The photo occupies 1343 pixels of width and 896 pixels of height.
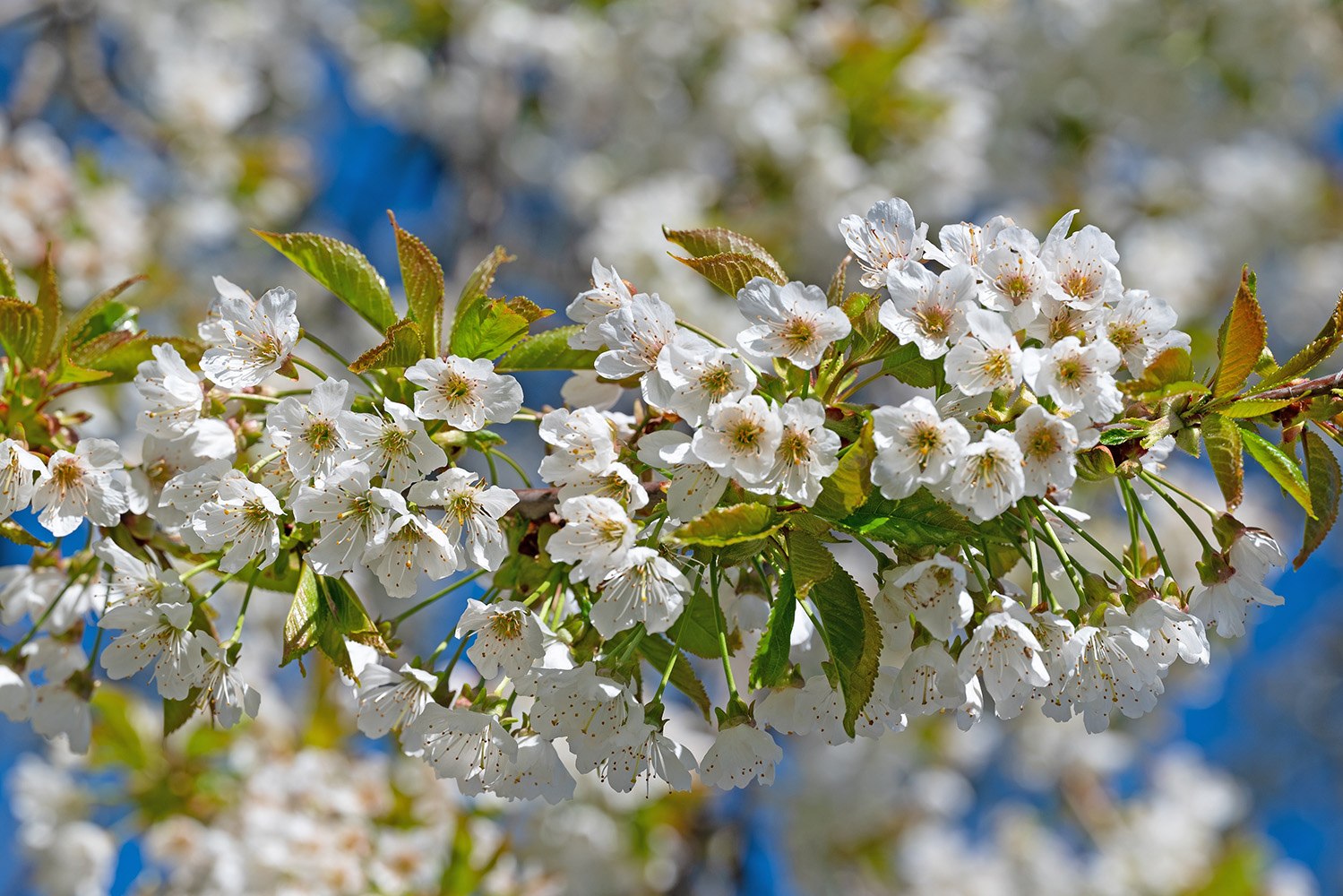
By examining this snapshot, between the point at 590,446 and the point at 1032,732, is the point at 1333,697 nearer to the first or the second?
the point at 1032,732

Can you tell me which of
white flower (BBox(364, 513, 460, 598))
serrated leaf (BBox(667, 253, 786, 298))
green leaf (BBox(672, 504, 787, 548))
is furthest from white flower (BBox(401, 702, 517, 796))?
serrated leaf (BBox(667, 253, 786, 298))

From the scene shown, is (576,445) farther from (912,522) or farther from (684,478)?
(912,522)

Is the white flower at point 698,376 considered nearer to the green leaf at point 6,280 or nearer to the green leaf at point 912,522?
the green leaf at point 912,522

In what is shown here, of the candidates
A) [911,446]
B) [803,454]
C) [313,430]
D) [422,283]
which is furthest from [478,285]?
[911,446]

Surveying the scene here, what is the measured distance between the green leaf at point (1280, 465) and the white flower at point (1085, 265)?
0.87ft

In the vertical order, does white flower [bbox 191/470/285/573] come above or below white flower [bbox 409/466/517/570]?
below

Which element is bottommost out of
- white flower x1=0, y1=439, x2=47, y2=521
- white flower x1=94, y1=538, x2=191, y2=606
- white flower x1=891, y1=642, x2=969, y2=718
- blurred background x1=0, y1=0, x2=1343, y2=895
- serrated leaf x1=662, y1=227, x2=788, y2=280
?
blurred background x1=0, y1=0, x2=1343, y2=895

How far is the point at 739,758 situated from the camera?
1.42 metres

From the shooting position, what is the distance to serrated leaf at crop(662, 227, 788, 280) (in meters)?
1.43

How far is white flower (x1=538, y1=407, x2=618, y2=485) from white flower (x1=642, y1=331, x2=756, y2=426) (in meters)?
0.07

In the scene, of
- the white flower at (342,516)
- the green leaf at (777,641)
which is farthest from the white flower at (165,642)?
the green leaf at (777,641)

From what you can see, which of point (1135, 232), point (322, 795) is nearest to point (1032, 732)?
point (1135, 232)

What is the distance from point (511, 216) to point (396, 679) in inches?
285

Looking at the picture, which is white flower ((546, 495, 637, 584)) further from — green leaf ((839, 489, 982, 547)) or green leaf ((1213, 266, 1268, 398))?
green leaf ((1213, 266, 1268, 398))
